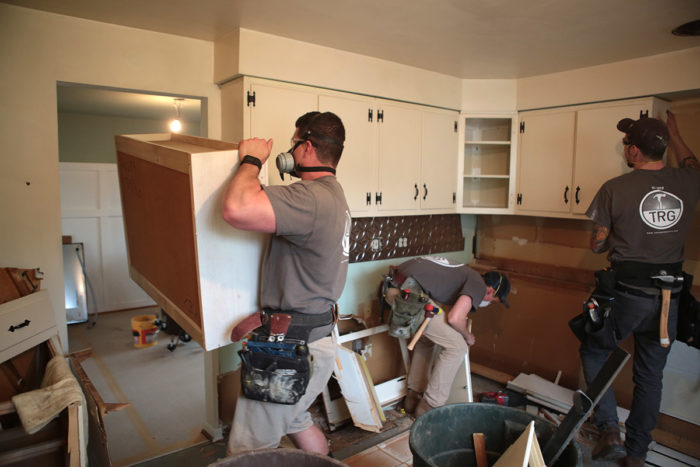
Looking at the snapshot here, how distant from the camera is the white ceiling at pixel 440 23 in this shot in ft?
7.22

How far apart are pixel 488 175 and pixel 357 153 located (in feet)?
4.26

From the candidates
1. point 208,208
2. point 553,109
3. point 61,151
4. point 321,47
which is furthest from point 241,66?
point 61,151

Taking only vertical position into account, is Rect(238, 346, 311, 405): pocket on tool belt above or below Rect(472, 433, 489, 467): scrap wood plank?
above

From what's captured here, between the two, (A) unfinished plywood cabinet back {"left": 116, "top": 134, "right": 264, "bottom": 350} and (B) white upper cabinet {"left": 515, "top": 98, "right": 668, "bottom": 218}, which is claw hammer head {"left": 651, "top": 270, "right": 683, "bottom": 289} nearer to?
(B) white upper cabinet {"left": 515, "top": 98, "right": 668, "bottom": 218}

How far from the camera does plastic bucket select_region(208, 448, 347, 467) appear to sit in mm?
1304

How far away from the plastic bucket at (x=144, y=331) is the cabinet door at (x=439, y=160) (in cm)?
322

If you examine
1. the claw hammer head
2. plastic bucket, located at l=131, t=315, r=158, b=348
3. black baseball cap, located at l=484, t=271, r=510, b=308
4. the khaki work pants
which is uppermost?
the claw hammer head

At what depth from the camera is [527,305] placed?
3.72 meters

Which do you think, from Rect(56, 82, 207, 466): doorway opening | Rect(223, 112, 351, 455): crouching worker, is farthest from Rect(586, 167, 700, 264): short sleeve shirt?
Rect(56, 82, 207, 466): doorway opening

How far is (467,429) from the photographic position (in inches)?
63.2

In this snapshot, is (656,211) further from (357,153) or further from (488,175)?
(357,153)

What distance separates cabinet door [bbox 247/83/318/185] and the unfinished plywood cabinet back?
0.74 m

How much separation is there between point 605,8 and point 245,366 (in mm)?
2328

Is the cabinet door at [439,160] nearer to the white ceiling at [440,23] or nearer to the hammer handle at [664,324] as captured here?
the white ceiling at [440,23]
